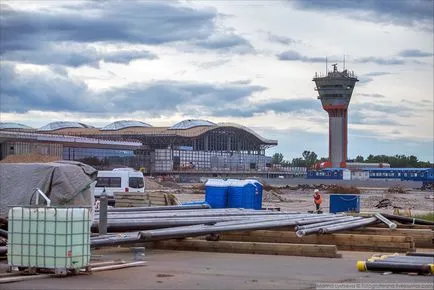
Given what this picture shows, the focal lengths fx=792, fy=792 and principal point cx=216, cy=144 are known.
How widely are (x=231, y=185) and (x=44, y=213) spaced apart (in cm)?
1628

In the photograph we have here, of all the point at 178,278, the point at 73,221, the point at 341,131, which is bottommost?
the point at 178,278

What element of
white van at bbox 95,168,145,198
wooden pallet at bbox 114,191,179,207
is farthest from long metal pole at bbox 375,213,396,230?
white van at bbox 95,168,145,198

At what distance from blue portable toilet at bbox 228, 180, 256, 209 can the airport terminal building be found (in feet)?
310

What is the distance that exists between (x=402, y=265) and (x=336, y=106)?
520 feet

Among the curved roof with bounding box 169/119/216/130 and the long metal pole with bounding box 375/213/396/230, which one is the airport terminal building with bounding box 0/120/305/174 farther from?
the long metal pole with bounding box 375/213/396/230

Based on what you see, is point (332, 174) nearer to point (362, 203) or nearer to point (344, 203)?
point (362, 203)

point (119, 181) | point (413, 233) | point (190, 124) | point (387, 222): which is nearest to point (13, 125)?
point (190, 124)

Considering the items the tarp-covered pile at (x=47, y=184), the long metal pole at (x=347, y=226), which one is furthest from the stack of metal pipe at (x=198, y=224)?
the tarp-covered pile at (x=47, y=184)

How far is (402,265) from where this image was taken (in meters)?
13.9

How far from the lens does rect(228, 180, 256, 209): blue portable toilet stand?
28.9 m

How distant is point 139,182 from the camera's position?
4856 centimetres

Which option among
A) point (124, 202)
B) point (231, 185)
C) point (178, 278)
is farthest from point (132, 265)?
point (124, 202)

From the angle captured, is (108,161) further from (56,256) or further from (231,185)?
(56,256)

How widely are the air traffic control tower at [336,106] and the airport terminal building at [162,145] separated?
75.0ft
